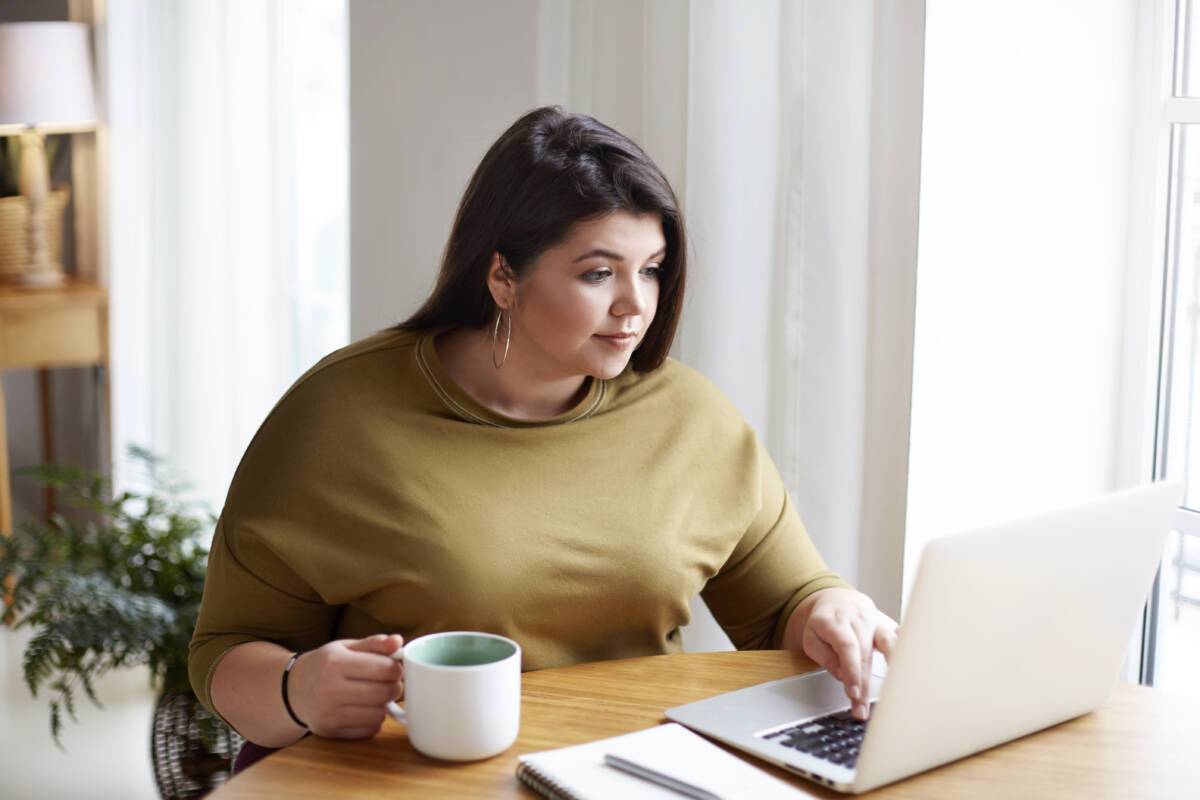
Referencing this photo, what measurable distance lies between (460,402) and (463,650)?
0.39 meters

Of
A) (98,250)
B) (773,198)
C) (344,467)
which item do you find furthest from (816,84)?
(98,250)

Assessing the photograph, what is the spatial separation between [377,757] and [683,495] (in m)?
0.51

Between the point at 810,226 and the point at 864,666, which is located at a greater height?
the point at 810,226

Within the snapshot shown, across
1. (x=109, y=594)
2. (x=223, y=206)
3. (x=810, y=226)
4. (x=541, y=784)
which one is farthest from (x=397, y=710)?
(x=223, y=206)

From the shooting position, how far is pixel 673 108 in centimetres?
185

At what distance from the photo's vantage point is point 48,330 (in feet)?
11.1

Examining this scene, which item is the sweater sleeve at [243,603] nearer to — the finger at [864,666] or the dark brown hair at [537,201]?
the dark brown hair at [537,201]

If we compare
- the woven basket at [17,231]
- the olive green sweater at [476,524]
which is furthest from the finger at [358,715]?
the woven basket at [17,231]

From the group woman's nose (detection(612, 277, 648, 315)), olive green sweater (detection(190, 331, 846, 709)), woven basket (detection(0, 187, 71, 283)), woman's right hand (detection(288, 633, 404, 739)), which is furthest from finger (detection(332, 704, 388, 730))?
woven basket (detection(0, 187, 71, 283))

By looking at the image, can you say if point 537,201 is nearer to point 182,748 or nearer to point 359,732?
point 359,732

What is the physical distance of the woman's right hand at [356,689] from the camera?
1.08 metres

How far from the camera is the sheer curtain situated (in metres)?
3.04

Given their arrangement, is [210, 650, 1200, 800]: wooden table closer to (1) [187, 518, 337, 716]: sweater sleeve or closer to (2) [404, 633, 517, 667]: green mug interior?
(2) [404, 633, 517, 667]: green mug interior

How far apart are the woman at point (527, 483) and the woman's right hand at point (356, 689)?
0.37 feet
